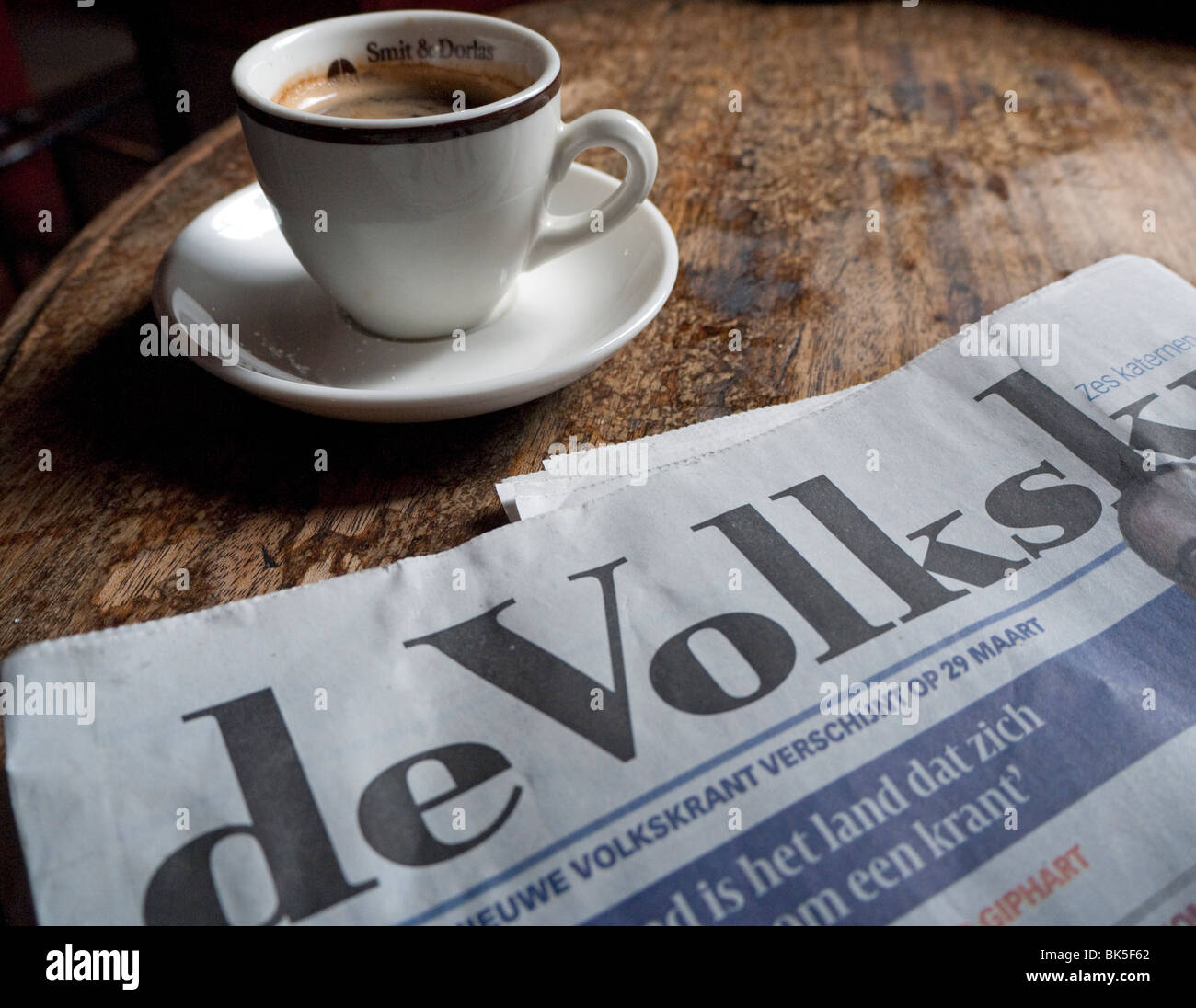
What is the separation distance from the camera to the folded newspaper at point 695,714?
0.27m

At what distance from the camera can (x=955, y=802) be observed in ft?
0.96

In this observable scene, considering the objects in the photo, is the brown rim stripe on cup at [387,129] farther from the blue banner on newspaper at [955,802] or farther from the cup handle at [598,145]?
the blue banner on newspaper at [955,802]

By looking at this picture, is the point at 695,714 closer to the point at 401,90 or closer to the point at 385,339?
the point at 385,339

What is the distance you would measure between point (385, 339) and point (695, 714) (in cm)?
27

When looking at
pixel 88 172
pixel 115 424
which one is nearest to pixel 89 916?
pixel 115 424

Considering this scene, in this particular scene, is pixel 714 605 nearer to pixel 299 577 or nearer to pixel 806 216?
pixel 299 577

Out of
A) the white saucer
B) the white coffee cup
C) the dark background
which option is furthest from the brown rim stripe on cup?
the dark background

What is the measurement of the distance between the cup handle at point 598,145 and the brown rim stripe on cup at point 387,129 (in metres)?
0.06

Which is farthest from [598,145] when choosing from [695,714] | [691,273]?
[695,714]

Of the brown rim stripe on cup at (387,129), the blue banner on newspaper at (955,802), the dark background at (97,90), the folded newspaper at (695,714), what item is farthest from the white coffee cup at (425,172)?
the dark background at (97,90)

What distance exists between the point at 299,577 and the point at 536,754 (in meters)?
0.13

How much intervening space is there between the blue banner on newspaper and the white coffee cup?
29 cm

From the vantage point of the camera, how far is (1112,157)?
664 mm

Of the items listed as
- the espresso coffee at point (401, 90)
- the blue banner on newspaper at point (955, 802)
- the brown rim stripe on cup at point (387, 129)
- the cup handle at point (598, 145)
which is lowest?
the blue banner on newspaper at point (955, 802)
